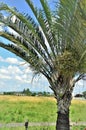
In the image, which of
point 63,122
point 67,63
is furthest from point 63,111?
point 67,63

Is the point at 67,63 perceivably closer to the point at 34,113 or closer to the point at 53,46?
the point at 53,46

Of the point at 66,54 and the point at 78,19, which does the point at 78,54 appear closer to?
the point at 66,54

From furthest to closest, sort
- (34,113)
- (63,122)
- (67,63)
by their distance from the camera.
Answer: (34,113) < (63,122) < (67,63)

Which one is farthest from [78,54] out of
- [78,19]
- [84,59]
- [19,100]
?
[19,100]

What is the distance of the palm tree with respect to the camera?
11.0 meters

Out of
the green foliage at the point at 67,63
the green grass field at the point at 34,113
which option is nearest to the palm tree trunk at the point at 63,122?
the green foliage at the point at 67,63

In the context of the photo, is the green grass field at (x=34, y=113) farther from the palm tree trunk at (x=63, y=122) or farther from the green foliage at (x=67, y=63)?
the green foliage at (x=67, y=63)

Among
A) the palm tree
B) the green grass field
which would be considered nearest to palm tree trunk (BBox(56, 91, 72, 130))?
the palm tree

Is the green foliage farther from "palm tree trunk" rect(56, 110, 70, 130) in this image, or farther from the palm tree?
"palm tree trunk" rect(56, 110, 70, 130)

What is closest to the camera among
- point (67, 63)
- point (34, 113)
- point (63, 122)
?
point (67, 63)

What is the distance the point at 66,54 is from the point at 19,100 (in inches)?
1272

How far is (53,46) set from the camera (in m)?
11.6

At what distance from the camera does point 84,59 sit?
11.1 meters

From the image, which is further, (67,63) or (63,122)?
(63,122)
